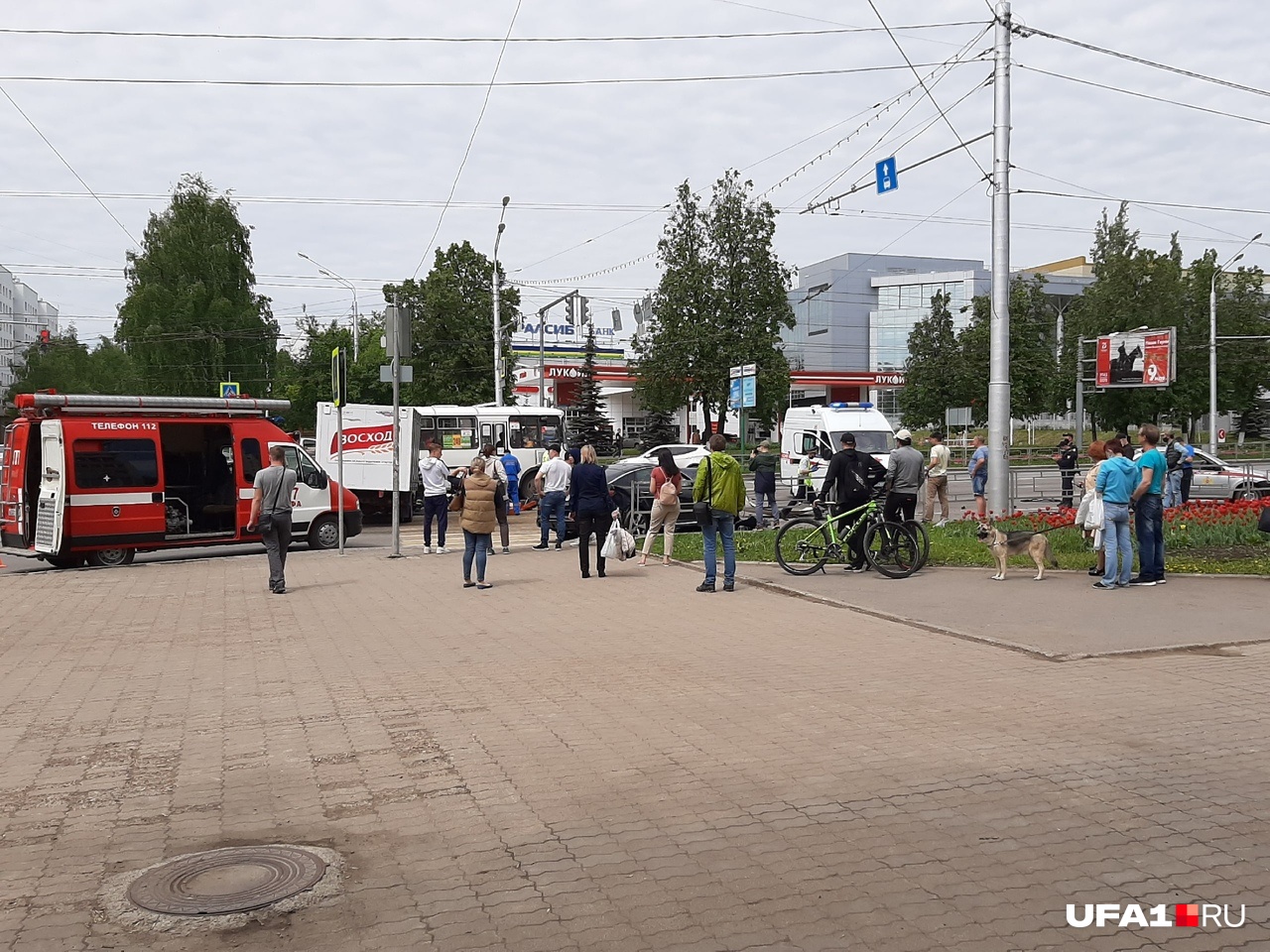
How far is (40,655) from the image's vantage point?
941 cm

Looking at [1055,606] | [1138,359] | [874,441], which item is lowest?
[1055,606]

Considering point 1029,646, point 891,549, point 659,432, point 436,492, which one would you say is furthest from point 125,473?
point 659,432

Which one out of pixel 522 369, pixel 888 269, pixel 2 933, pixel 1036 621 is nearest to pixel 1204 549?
pixel 1036 621

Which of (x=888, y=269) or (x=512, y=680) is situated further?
(x=888, y=269)

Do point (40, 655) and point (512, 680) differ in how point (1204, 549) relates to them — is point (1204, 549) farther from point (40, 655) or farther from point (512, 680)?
point (40, 655)

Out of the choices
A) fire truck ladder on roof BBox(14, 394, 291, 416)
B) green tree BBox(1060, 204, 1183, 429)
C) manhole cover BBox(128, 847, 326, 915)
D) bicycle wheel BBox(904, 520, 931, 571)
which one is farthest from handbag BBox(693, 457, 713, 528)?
green tree BBox(1060, 204, 1183, 429)

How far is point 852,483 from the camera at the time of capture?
1363 cm

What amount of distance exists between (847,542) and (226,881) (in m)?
10.4

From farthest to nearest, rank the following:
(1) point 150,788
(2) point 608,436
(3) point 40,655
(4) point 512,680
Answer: (2) point 608,436 → (3) point 40,655 → (4) point 512,680 → (1) point 150,788

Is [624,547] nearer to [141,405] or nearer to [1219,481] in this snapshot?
[141,405]

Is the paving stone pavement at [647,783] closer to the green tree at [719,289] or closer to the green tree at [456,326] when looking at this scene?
the green tree at [719,289]

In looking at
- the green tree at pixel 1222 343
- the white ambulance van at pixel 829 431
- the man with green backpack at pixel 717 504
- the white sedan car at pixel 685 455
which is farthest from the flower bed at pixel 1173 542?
the green tree at pixel 1222 343

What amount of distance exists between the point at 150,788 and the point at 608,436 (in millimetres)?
49229

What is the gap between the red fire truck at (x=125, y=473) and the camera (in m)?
16.4
